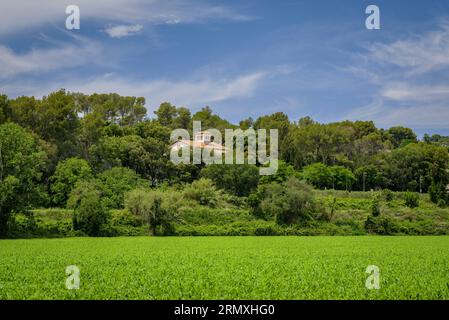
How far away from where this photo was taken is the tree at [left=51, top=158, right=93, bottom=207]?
56.5 meters

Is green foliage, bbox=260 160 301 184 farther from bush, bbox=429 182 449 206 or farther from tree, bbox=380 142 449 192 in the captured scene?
tree, bbox=380 142 449 192

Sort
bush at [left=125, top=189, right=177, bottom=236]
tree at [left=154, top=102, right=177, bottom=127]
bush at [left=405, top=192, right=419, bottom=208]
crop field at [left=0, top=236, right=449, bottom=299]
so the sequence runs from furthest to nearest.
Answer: tree at [left=154, top=102, right=177, bottom=127] < bush at [left=405, top=192, right=419, bottom=208] < bush at [left=125, top=189, right=177, bottom=236] < crop field at [left=0, top=236, right=449, bottom=299]

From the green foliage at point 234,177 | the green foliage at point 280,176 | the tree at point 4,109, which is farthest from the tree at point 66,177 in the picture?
the green foliage at point 280,176

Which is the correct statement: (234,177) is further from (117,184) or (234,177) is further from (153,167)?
(117,184)

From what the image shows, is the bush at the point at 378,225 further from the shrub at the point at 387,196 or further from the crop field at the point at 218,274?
the crop field at the point at 218,274

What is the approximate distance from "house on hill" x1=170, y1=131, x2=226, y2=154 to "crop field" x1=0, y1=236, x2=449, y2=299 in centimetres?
4090

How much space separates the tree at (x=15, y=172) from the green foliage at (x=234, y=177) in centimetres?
2499

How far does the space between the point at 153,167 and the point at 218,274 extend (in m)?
50.5

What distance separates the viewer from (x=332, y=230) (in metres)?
55.9

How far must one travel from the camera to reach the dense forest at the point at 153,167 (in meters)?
47.4

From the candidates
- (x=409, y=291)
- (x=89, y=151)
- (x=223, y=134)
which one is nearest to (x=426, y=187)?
(x=223, y=134)

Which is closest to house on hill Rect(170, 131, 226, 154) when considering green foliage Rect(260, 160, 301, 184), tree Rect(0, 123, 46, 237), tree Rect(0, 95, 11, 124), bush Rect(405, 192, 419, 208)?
green foliage Rect(260, 160, 301, 184)

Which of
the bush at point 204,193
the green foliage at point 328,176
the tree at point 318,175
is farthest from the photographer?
the green foliage at point 328,176
